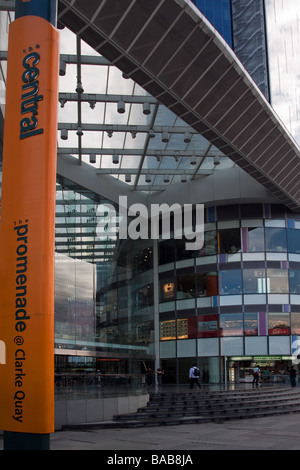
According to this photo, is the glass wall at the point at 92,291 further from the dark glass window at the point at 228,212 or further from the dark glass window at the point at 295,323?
the dark glass window at the point at 295,323

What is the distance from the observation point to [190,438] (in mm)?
13930

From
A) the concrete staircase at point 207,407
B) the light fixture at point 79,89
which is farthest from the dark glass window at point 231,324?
the light fixture at point 79,89

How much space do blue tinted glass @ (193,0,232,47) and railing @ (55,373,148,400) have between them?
48.9 ft

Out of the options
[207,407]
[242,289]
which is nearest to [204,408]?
[207,407]

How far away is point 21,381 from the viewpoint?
8320mm

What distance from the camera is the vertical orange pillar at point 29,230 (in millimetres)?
8320

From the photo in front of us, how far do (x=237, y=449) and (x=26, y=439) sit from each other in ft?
17.5

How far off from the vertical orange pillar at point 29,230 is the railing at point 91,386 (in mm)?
8984

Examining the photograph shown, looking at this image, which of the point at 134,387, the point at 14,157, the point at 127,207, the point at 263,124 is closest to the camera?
the point at 14,157

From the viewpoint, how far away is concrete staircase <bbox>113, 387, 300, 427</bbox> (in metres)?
18.4

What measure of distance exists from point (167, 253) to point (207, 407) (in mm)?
21307

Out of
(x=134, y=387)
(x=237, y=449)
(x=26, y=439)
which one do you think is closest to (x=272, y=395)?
(x=134, y=387)

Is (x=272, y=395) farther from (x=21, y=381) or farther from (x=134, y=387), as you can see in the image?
(x=21, y=381)

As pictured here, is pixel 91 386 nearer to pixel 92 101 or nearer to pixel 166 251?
pixel 92 101
